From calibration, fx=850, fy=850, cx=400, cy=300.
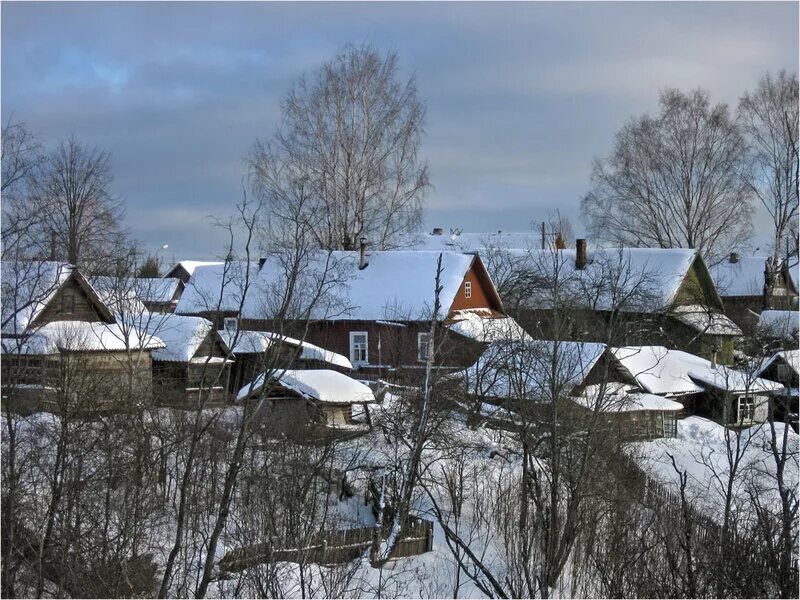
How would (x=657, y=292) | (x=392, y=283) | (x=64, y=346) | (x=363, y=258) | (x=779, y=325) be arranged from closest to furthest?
1. (x=64, y=346)
2. (x=392, y=283)
3. (x=363, y=258)
4. (x=779, y=325)
5. (x=657, y=292)

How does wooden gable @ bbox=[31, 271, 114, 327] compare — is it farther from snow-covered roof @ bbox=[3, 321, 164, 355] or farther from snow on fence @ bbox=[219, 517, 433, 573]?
snow on fence @ bbox=[219, 517, 433, 573]

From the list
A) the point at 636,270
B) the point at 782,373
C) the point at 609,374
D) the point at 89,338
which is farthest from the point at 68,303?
the point at 782,373

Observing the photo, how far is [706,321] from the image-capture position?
29.9 m

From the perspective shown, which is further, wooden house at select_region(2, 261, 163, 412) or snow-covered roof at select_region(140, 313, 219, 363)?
snow-covered roof at select_region(140, 313, 219, 363)

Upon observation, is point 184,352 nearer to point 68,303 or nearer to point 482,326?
point 68,303

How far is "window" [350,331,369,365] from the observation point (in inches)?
994

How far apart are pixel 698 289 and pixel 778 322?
3095 millimetres

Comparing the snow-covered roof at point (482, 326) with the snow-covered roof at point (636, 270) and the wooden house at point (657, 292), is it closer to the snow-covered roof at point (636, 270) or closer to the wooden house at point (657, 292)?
the wooden house at point (657, 292)

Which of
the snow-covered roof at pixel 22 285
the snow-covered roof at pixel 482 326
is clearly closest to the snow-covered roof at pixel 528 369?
the snow-covered roof at pixel 482 326

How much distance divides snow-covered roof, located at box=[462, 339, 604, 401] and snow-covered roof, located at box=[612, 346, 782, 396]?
4.22 m

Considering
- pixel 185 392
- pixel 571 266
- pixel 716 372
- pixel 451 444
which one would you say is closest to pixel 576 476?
pixel 451 444

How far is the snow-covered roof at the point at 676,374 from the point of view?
75.5 feet

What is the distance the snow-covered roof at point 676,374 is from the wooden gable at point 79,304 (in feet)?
43.0

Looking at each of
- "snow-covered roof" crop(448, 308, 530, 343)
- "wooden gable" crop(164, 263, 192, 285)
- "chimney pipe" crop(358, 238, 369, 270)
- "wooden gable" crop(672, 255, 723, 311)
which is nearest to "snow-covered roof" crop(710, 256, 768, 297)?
"wooden gable" crop(672, 255, 723, 311)
